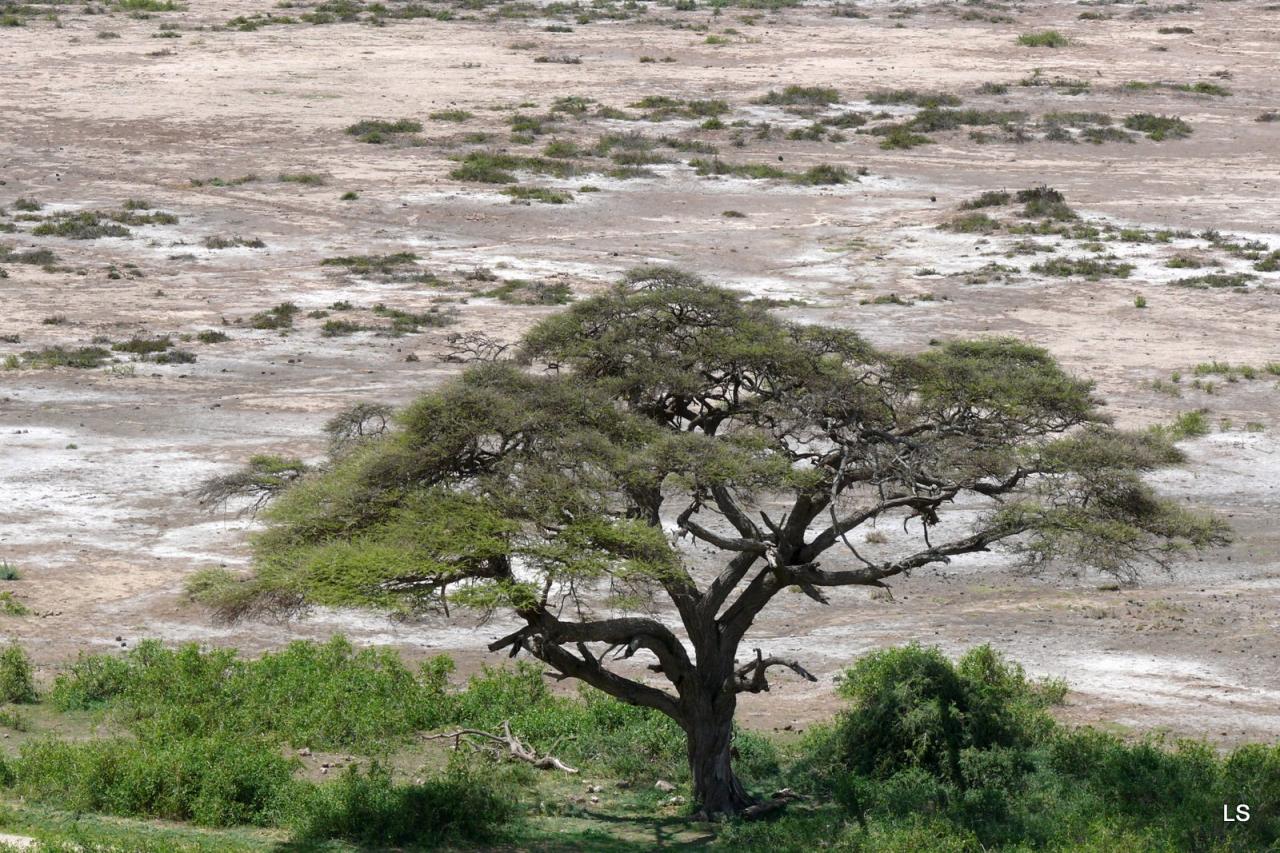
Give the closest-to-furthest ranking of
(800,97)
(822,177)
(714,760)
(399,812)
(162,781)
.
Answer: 1. (399,812)
2. (162,781)
3. (714,760)
4. (822,177)
5. (800,97)

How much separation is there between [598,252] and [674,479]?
27.9 meters

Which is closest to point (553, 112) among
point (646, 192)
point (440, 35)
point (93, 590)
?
point (646, 192)

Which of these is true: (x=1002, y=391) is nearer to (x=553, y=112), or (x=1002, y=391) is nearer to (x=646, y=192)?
(x=646, y=192)

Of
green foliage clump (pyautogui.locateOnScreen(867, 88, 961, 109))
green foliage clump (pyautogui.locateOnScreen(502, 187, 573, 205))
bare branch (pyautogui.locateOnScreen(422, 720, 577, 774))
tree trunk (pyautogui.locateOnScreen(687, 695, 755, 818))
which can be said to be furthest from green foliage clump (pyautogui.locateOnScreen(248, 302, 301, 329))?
green foliage clump (pyautogui.locateOnScreen(867, 88, 961, 109))

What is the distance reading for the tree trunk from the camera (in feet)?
53.4

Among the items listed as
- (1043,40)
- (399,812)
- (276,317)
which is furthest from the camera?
(1043,40)

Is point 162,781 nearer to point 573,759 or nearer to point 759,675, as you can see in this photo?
point 573,759

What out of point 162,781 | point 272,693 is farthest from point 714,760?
point 272,693

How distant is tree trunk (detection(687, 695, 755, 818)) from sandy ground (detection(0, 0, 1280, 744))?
11.8ft

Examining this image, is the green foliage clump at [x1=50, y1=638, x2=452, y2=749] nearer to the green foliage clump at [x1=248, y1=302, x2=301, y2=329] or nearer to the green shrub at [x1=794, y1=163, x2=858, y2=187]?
the green foliage clump at [x1=248, y1=302, x2=301, y2=329]

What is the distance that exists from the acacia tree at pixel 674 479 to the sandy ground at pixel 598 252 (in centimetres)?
401

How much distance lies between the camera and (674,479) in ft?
50.3

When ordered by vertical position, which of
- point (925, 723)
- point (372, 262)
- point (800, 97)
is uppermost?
point (800, 97)

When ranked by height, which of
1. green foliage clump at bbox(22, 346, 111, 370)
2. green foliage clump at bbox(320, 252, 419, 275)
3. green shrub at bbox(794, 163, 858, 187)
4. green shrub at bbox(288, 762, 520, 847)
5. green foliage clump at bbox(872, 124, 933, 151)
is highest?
green foliage clump at bbox(872, 124, 933, 151)
